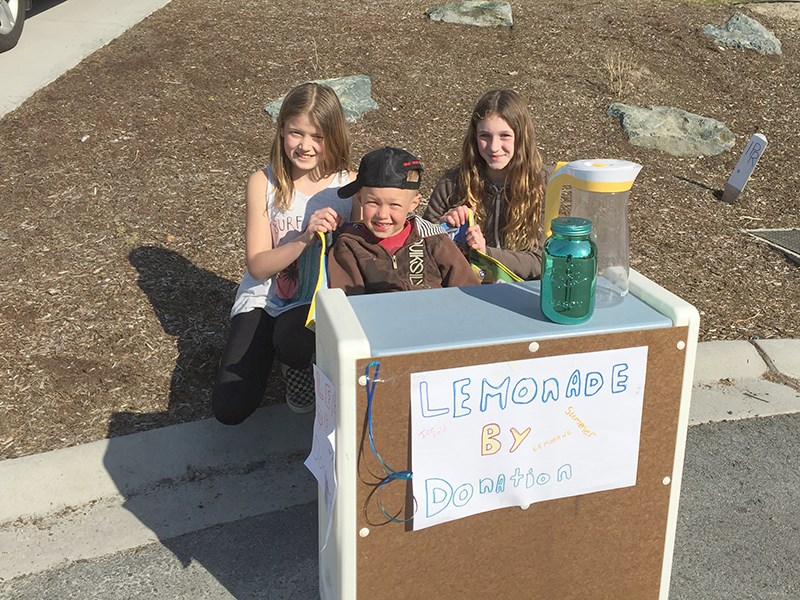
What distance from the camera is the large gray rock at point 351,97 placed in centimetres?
649

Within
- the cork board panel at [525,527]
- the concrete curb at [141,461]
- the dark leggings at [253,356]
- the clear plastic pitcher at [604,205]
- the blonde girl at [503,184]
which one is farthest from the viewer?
the blonde girl at [503,184]

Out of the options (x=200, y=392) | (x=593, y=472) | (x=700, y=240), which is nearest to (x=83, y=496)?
(x=200, y=392)

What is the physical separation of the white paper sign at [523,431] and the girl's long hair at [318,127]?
1511 mm

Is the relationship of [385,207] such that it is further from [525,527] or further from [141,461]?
[141,461]

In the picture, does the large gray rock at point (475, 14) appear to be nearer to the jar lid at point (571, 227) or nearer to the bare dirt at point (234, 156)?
the bare dirt at point (234, 156)

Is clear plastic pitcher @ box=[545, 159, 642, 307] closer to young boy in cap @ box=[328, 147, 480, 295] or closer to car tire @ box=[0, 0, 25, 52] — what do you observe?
young boy in cap @ box=[328, 147, 480, 295]

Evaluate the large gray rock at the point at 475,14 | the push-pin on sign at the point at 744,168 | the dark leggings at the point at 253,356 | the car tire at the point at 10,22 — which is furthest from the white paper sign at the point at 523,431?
the large gray rock at the point at 475,14

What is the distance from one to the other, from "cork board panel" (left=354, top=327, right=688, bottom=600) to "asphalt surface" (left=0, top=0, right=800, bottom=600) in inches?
17.5

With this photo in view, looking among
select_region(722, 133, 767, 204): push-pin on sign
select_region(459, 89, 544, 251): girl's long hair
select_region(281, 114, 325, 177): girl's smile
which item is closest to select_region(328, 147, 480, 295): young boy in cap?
select_region(281, 114, 325, 177): girl's smile

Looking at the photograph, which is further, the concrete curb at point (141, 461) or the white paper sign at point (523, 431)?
the concrete curb at point (141, 461)

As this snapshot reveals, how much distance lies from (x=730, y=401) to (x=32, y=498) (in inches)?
118

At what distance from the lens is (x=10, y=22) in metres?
7.13

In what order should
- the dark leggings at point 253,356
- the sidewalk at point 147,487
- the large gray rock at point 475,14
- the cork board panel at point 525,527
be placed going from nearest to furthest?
the cork board panel at point 525,527 → the sidewalk at point 147,487 → the dark leggings at point 253,356 → the large gray rock at point 475,14

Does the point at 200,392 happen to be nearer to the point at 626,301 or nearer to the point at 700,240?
the point at 626,301
